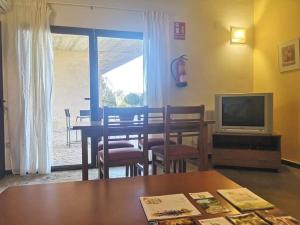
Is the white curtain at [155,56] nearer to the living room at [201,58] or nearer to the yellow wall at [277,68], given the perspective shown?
the living room at [201,58]

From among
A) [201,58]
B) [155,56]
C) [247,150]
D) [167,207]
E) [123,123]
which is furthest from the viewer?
[201,58]

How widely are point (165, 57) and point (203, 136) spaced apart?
1.75 metres

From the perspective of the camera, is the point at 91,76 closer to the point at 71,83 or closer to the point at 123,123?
the point at 71,83

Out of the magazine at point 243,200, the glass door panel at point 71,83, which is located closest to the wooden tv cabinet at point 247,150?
the glass door panel at point 71,83

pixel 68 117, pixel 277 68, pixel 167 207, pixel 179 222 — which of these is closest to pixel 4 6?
pixel 68 117

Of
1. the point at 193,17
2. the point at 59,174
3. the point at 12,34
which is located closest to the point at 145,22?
the point at 193,17

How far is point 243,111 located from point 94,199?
3.13m

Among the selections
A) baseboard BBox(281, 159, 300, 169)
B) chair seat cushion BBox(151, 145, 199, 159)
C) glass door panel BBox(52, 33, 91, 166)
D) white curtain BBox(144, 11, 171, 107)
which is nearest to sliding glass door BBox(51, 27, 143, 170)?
glass door panel BBox(52, 33, 91, 166)

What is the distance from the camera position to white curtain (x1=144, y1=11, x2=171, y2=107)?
3994 millimetres

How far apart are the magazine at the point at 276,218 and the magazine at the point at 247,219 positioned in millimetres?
24

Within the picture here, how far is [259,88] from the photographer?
15.0ft

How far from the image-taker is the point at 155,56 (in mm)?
4020

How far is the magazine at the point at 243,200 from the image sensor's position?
1.01 m

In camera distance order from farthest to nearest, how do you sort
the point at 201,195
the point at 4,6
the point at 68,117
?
1. the point at 68,117
2. the point at 4,6
3. the point at 201,195
